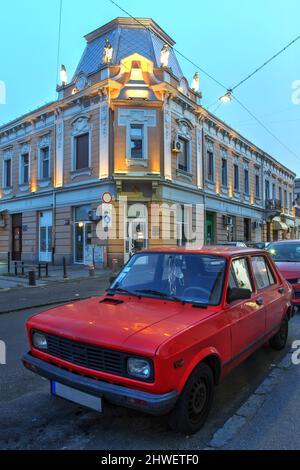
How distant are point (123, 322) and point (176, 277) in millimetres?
1043

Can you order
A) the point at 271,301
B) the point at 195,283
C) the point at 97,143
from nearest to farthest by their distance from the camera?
the point at 195,283
the point at 271,301
the point at 97,143

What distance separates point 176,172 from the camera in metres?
20.9

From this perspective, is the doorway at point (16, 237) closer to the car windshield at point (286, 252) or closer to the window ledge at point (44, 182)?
the window ledge at point (44, 182)

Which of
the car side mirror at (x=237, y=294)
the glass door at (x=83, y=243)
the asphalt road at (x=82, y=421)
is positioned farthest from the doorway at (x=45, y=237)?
the car side mirror at (x=237, y=294)

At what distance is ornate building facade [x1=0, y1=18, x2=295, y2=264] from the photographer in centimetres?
1914

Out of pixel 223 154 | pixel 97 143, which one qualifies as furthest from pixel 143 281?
pixel 223 154

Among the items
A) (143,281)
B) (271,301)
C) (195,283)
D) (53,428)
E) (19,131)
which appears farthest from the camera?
(19,131)

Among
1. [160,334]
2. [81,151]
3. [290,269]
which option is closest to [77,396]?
[160,334]

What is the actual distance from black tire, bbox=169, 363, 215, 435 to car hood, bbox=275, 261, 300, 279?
514 centimetres

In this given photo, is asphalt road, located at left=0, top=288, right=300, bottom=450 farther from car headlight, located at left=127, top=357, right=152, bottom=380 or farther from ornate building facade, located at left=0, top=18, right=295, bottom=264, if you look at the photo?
ornate building facade, located at left=0, top=18, right=295, bottom=264

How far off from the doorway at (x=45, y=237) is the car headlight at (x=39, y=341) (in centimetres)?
1979

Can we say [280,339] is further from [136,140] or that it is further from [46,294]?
[136,140]

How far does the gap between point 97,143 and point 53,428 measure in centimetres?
1828
